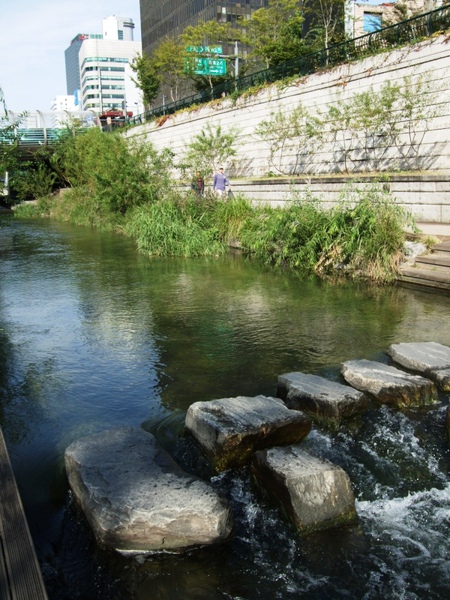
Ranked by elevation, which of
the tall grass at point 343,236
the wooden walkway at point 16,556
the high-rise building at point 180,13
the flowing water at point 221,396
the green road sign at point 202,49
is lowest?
the flowing water at point 221,396

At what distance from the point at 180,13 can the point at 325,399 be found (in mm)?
75311

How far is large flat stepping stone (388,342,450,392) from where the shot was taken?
18.9 ft

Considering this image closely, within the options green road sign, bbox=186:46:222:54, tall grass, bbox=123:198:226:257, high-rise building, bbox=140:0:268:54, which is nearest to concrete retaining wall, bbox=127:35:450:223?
tall grass, bbox=123:198:226:257

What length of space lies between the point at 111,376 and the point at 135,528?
3.12m

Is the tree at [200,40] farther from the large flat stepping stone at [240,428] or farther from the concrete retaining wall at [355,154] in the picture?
the large flat stepping stone at [240,428]

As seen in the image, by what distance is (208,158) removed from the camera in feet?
71.2

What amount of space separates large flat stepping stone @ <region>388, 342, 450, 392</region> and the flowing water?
0.29 m

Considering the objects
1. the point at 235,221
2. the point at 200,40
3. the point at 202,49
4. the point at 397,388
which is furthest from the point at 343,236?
the point at 200,40

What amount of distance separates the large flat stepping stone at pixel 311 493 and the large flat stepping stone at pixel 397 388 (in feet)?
5.74

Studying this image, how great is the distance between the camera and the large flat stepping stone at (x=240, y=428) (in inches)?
165

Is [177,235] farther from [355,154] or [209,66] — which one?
[209,66]

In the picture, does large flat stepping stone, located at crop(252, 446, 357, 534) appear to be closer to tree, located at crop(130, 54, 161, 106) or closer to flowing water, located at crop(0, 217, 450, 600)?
flowing water, located at crop(0, 217, 450, 600)

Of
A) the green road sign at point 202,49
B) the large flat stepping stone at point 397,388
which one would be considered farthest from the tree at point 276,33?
the large flat stepping stone at point 397,388

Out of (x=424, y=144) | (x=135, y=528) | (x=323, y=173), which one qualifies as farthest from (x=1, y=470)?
(x=323, y=173)
